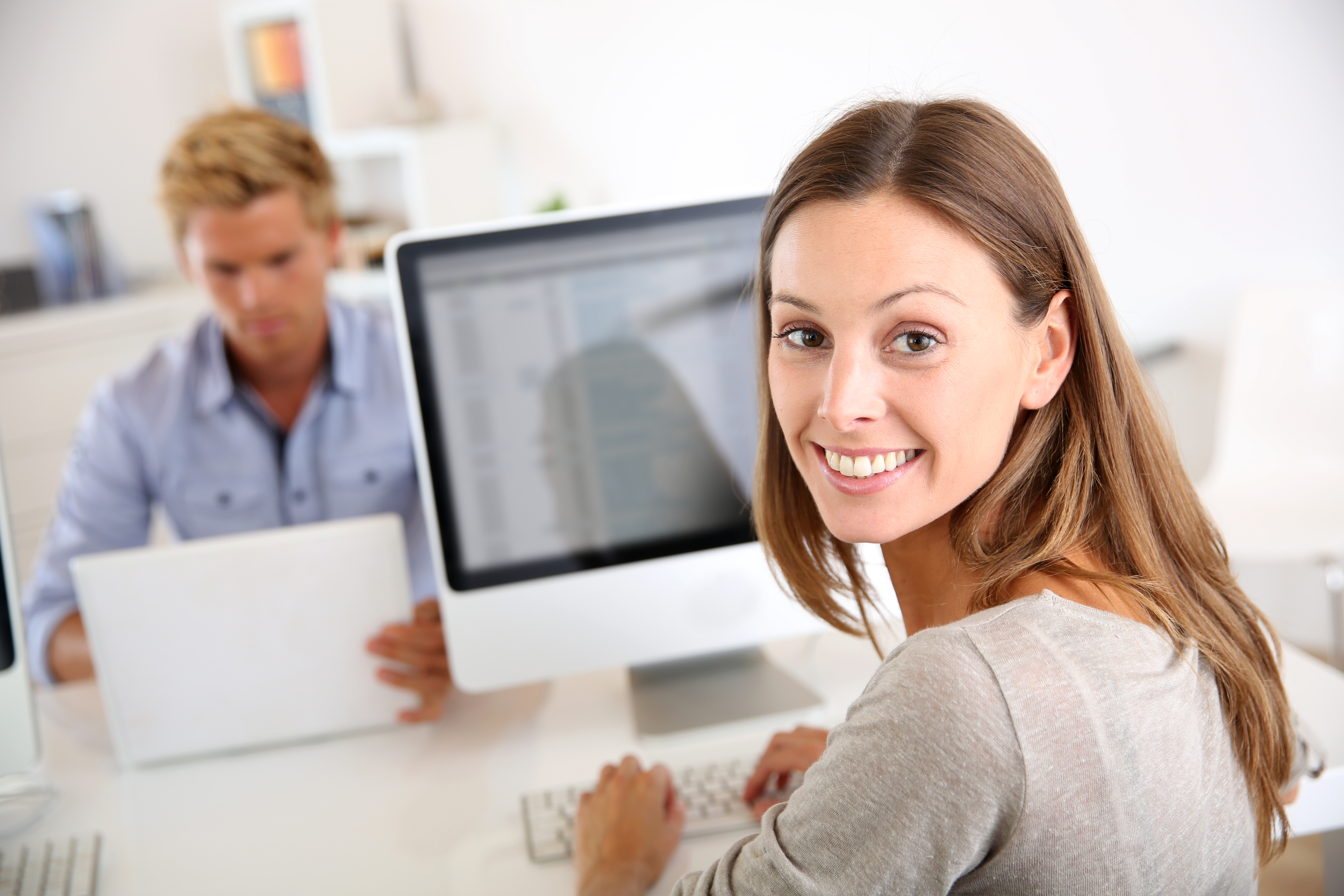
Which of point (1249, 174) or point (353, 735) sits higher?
point (1249, 174)

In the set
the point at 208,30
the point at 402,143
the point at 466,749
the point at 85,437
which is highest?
the point at 208,30

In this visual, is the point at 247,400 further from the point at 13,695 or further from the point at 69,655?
the point at 13,695

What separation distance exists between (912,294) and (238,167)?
4.69 ft

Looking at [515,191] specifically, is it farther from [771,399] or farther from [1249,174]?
[771,399]

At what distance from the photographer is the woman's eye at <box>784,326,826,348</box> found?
33.4 inches

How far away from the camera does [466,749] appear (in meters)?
1.25

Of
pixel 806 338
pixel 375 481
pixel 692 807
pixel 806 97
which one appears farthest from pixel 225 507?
pixel 806 97

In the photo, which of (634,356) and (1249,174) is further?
(1249,174)

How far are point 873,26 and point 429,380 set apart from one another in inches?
85.9

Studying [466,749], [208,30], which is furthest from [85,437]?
[208,30]

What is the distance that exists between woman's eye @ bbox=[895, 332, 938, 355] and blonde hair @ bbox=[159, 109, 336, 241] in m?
1.40

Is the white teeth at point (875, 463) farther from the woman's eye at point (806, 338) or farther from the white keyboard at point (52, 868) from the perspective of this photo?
the white keyboard at point (52, 868)

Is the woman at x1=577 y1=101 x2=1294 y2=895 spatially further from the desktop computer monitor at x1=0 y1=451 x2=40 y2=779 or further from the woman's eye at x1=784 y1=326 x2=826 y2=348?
the desktop computer monitor at x1=0 y1=451 x2=40 y2=779

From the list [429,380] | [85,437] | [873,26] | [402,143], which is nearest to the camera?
[429,380]
